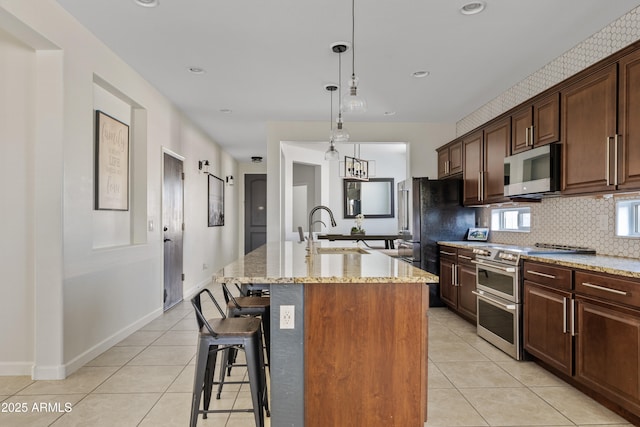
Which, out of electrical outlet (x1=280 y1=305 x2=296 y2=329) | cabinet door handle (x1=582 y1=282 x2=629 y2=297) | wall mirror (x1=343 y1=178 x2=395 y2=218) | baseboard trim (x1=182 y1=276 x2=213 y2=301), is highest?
wall mirror (x1=343 y1=178 x2=395 y2=218)


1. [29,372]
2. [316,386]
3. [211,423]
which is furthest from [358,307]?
[29,372]

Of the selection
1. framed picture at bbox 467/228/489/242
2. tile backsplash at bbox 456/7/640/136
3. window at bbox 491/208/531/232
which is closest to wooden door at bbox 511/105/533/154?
tile backsplash at bbox 456/7/640/136

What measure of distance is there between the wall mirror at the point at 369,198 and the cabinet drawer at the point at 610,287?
654 cm

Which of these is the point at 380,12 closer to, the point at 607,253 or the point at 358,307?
the point at 358,307

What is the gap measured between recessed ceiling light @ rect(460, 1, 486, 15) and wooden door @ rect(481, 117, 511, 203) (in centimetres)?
149

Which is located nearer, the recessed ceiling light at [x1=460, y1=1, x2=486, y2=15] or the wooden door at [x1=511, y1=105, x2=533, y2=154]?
the recessed ceiling light at [x1=460, y1=1, x2=486, y2=15]

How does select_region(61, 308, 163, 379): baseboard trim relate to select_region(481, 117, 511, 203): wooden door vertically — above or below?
below

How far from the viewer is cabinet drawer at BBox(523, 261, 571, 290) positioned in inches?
110

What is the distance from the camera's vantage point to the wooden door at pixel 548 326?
2.77 m

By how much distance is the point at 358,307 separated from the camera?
1943 millimetres

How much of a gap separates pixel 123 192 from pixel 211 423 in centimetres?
265

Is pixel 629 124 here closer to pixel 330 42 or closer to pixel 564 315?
pixel 564 315

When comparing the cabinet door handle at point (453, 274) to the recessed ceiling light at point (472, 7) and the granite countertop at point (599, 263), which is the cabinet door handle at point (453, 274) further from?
the recessed ceiling light at point (472, 7)

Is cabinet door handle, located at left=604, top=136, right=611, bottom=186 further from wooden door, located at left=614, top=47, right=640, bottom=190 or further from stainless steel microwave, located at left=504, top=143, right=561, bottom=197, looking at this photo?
stainless steel microwave, located at left=504, top=143, right=561, bottom=197
